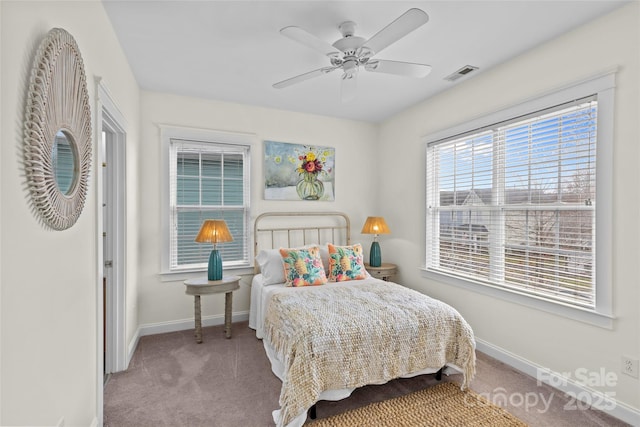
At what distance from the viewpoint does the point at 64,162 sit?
1.35m

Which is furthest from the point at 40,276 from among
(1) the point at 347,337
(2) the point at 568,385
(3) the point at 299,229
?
(2) the point at 568,385

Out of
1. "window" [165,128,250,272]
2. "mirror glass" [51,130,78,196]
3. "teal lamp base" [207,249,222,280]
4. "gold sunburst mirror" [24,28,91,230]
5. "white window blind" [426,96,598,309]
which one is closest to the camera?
"gold sunburst mirror" [24,28,91,230]

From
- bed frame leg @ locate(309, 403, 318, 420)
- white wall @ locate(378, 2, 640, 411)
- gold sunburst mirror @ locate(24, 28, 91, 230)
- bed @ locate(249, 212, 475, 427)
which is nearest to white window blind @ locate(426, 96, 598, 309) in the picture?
white wall @ locate(378, 2, 640, 411)

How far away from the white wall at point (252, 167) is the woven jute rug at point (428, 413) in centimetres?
217

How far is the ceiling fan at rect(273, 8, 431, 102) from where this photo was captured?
178cm

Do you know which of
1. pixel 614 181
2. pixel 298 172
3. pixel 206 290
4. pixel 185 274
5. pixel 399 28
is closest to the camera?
pixel 399 28

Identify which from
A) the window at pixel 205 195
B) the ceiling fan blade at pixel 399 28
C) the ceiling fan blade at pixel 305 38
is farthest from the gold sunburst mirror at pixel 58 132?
the window at pixel 205 195

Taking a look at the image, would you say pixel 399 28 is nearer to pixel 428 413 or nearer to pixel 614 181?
pixel 614 181

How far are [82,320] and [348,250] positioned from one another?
99.9 inches

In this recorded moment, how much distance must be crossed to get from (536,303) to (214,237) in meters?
3.00

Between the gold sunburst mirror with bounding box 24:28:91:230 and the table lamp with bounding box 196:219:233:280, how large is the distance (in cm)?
166

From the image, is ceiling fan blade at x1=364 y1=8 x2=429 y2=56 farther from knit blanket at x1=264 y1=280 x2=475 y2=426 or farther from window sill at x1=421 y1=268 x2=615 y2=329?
window sill at x1=421 y1=268 x2=615 y2=329

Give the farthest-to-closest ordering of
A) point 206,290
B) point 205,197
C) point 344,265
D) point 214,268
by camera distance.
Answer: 1. point 205,197
2. point 344,265
3. point 214,268
4. point 206,290

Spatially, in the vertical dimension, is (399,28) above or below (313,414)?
above
